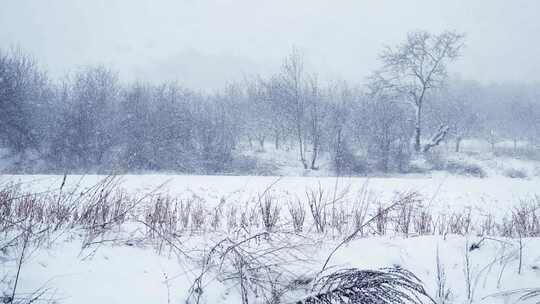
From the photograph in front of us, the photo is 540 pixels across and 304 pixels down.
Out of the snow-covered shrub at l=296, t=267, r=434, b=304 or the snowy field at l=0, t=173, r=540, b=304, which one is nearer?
the snow-covered shrub at l=296, t=267, r=434, b=304

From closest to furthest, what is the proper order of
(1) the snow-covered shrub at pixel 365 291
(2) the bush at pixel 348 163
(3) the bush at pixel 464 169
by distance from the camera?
(1) the snow-covered shrub at pixel 365 291
(3) the bush at pixel 464 169
(2) the bush at pixel 348 163

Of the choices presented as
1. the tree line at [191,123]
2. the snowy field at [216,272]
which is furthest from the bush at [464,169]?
the snowy field at [216,272]

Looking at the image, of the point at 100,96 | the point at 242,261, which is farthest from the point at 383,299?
the point at 100,96

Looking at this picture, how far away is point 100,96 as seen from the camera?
107ft

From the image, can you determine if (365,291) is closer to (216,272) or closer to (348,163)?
(216,272)

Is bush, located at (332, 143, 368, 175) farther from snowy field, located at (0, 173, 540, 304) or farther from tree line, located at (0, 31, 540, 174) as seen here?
snowy field, located at (0, 173, 540, 304)

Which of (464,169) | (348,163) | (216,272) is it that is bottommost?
(216,272)

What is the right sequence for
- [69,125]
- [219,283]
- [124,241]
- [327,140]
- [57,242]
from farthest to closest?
[327,140]
[69,125]
[124,241]
[57,242]
[219,283]

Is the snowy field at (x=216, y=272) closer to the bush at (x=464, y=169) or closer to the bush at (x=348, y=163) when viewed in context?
the bush at (x=348, y=163)

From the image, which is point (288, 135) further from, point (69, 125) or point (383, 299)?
point (383, 299)

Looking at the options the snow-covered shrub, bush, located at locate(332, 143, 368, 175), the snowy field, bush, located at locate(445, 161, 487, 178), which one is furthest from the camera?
bush, located at locate(332, 143, 368, 175)

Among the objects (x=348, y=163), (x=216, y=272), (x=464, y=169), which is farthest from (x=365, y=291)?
(x=464, y=169)

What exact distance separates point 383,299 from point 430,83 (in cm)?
3105

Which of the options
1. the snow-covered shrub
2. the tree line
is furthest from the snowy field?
the tree line
